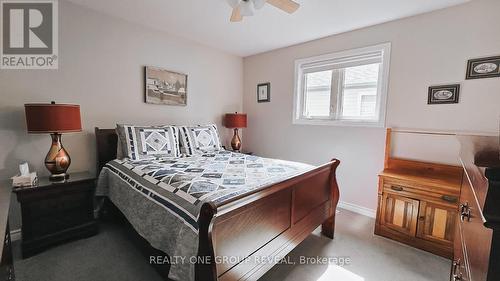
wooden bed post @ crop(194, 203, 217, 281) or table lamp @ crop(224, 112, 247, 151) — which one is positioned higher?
table lamp @ crop(224, 112, 247, 151)

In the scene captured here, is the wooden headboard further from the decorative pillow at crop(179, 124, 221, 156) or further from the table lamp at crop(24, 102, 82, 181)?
the decorative pillow at crop(179, 124, 221, 156)

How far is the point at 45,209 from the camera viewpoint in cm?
194

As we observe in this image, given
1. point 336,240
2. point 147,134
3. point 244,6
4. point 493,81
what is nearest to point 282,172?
point 336,240

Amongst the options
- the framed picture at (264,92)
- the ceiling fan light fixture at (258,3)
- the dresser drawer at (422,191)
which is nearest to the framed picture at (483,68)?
the dresser drawer at (422,191)

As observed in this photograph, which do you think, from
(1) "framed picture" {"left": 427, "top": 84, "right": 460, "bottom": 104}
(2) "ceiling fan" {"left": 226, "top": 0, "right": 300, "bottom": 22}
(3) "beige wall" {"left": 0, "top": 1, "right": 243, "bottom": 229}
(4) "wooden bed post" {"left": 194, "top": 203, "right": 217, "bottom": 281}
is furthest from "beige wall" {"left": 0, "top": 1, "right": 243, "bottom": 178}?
(1) "framed picture" {"left": 427, "top": 84, "right": 460, "bottom": 104}

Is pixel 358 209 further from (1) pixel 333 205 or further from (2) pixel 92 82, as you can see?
(2) pixel 92 82

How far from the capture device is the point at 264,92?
385 cm

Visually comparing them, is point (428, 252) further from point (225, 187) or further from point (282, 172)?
point (225, 187)

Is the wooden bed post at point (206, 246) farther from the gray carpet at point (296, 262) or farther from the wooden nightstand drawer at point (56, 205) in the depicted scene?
the wooden nightstand drawer at point (56, 205)

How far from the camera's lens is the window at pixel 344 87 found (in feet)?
8.79

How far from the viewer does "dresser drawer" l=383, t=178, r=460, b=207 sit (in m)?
1.93

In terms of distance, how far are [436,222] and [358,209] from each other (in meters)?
0.95

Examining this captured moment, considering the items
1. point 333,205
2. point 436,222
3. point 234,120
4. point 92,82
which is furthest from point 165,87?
point 436,222

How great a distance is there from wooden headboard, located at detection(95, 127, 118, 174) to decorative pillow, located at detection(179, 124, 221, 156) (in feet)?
2.59
